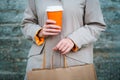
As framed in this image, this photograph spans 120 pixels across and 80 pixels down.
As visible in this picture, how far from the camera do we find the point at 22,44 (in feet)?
15.2

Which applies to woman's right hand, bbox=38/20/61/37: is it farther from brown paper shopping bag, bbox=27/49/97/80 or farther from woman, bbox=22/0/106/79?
brown paper shopping bag, bbox=27/49/97/80

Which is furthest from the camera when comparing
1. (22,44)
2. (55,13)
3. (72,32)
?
(22,44)

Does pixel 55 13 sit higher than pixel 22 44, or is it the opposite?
pixel 55 13

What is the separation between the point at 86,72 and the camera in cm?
228

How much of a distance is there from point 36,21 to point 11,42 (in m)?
2.18

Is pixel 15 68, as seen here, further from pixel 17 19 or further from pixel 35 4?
pixel 35 4

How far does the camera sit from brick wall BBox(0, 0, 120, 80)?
4.48m

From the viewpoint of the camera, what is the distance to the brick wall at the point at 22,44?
4.48 meters

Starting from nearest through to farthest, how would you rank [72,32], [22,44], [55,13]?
[55,13]
[72,32]
[22,44]

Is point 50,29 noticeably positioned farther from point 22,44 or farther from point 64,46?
point 22,44

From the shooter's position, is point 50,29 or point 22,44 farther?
point 22,44

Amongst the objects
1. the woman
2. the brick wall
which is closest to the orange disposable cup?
the woman

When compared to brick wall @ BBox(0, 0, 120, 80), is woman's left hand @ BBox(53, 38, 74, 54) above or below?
above

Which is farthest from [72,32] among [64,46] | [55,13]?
[55,13]
